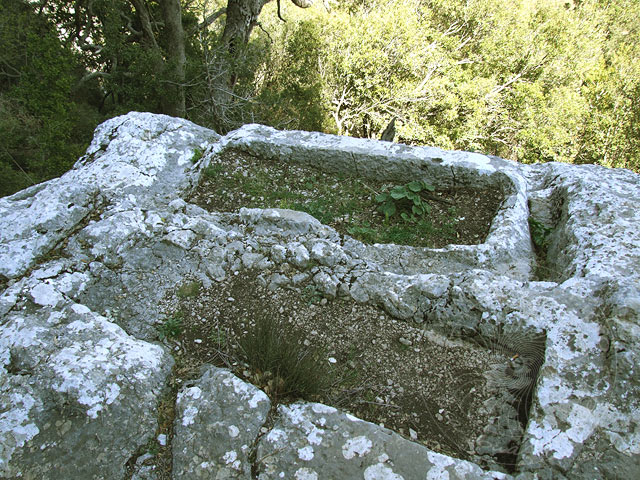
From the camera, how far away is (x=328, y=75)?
11.5 metres

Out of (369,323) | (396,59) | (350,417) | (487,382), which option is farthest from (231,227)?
(396,59)

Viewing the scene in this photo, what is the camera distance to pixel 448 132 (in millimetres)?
11469

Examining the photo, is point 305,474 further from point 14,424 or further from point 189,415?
point 14,424

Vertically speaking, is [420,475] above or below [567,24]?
below

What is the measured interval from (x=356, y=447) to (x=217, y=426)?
715mm

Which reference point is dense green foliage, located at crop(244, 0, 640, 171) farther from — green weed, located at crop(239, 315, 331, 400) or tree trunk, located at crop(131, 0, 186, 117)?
green weed, located at crop(239, 315, 331, 400)

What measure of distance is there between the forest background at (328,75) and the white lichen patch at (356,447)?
22.4 ft

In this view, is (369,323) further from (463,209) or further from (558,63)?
(558,63)

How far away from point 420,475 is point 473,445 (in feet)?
1.67

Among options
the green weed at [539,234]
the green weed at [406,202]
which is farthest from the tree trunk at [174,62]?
the green weed at [539,234]

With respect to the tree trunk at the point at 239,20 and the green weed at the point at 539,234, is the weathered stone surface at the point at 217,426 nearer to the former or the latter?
the green weed at the point at 539,234

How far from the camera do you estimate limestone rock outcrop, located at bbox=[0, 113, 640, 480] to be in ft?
6.71

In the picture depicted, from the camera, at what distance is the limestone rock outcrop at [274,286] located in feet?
6.71

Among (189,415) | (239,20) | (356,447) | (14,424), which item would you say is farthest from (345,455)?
(239,20)
